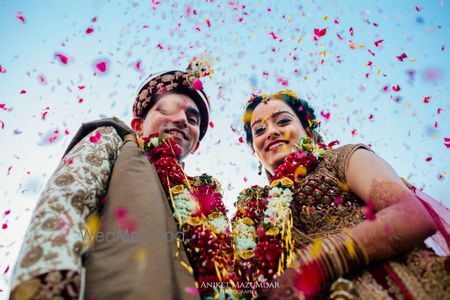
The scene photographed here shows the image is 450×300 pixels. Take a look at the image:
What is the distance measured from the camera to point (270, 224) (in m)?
2.59

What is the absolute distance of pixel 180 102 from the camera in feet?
11.7

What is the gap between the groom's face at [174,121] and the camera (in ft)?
11.0

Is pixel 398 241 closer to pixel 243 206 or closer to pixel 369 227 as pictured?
pixel 369 227

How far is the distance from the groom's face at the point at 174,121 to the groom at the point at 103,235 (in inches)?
32.3

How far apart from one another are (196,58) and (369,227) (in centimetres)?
310

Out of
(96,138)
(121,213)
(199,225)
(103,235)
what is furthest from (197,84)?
(103,235)

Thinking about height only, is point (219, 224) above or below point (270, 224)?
above

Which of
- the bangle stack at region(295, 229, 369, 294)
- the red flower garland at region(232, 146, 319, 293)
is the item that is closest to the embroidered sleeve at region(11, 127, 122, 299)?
the bangle stack at region(295, 229, 369, 294)

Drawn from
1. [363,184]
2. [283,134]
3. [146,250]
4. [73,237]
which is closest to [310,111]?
[283,134]

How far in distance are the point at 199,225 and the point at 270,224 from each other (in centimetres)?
65

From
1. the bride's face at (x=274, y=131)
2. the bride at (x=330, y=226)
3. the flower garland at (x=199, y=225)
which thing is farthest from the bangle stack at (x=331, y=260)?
the bride's face at (x=274, y=131)

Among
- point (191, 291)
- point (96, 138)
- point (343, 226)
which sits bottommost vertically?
point (191, 291)

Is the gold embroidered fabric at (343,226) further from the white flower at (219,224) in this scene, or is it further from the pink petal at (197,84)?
the pink petal at (197,84)

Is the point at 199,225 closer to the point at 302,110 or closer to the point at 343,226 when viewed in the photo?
the point at 343,226
